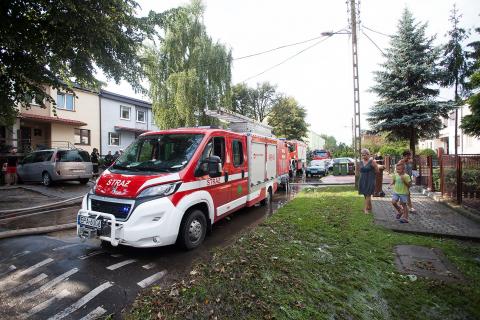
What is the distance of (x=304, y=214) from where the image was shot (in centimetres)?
831

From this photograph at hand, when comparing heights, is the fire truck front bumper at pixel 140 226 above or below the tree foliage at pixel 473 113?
below

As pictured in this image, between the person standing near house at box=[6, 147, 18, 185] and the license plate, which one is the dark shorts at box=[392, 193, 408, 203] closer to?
the license plate

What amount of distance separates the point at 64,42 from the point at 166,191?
17.9 feet

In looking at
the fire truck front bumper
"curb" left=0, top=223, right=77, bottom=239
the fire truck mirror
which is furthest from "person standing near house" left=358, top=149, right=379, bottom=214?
"curb" left=0, top=223, right=77, bottom=239

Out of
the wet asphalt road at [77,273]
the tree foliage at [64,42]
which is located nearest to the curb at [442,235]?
the wet asphalt road at [77,273]

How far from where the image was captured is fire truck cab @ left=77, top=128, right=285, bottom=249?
4.69 meters

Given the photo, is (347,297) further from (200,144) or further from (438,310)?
(200,144)

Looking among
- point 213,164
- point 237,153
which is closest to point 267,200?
point 237,153

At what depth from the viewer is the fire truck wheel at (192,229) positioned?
5266 millimetres

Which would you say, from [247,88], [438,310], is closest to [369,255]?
[438,310]

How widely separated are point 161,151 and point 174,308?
3.39 m

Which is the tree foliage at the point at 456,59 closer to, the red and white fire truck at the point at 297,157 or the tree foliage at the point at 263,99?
the red and white fire truck at the point at 297,157

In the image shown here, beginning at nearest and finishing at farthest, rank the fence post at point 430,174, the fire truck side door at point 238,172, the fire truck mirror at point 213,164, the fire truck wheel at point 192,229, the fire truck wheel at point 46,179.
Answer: the fire truck wheel at point 192,229, the fire truck mirror at point 213,164, the fire truck side door at point 238,172, the fence post at point 430,174, the fire truck wheel at point 46,179

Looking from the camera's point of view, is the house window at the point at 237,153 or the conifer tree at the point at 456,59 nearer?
the house window at the point at 237,153
